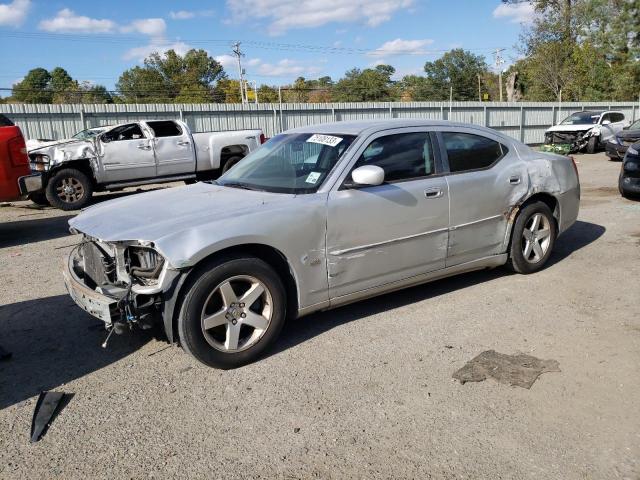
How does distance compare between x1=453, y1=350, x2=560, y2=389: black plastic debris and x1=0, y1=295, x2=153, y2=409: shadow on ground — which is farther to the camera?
x1=0, y1=295, x2=153, y2=409: shadow on ground

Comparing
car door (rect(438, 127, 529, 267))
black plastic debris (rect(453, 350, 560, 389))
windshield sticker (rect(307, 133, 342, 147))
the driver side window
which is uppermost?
the driver side window

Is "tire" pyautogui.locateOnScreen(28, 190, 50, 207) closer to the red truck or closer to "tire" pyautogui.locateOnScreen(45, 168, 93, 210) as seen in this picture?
"tire" pyautogui.locateOnScreen(45, 168, 93, 210)

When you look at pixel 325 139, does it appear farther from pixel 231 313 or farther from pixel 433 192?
pixel 231 313

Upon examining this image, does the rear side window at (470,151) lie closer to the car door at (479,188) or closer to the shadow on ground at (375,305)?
the car door at (479,188)

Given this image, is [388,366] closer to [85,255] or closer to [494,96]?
[85,255]

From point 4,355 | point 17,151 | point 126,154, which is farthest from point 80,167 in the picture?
point 4,355

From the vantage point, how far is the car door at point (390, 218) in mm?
4051

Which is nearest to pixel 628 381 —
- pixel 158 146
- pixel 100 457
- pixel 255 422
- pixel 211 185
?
pixel 255 422

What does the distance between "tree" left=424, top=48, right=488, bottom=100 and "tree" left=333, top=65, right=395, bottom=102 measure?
11.1m

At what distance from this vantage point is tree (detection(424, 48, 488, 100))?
8600 centimetres

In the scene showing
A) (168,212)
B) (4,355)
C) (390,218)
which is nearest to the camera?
(168,212)

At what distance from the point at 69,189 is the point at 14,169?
3.73 meters

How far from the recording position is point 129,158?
38.8 feet

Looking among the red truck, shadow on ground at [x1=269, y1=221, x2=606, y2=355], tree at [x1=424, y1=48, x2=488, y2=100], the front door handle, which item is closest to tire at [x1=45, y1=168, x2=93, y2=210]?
the red truck
